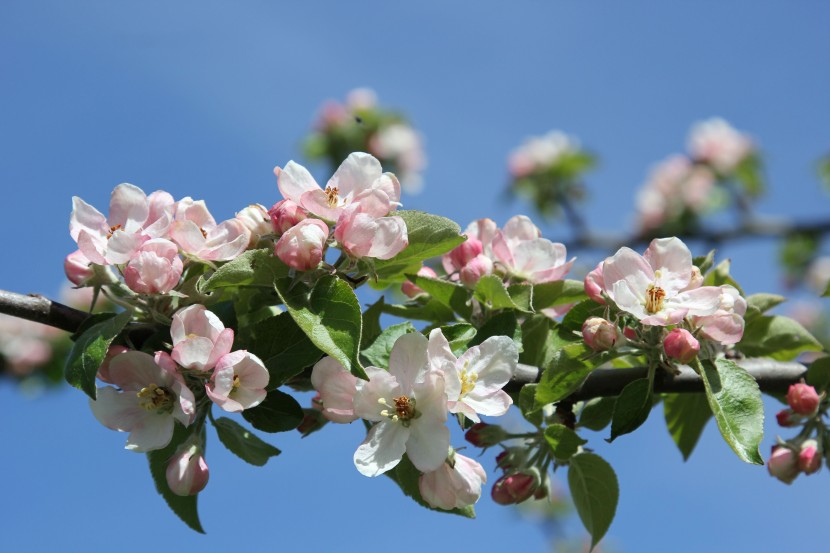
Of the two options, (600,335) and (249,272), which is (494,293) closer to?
(600,335)

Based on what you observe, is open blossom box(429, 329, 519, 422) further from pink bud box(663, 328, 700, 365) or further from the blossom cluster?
pink bud box(663, 328, 700, 365)

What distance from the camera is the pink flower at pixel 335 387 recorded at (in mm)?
1382

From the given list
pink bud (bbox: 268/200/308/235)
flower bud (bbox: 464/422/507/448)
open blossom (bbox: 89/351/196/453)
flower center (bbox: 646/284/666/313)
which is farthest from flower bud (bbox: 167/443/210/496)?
flower center (bbox: 646/284/666/313)

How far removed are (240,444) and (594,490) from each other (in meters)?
0.66

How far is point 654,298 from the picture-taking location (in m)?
1.47

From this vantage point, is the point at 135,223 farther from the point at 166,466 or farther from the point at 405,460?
the point at 405,460

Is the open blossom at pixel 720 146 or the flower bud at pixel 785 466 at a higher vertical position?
the flower bud at pixel 785 466

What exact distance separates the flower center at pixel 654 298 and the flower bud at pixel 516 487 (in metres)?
0.40

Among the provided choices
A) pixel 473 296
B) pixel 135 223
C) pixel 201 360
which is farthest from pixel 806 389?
pixel 135 223

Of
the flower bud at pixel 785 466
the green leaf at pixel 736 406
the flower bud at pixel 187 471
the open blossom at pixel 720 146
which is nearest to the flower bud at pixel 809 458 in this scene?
the flower bud at pixel 785 466

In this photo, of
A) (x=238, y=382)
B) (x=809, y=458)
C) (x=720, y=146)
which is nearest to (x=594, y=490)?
(x=809, y=458)

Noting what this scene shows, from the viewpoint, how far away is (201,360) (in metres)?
1.32

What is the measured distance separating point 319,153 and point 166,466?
229 inches

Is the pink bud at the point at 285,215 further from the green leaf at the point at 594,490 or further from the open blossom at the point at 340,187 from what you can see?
the green leaf at the point at 594,490
